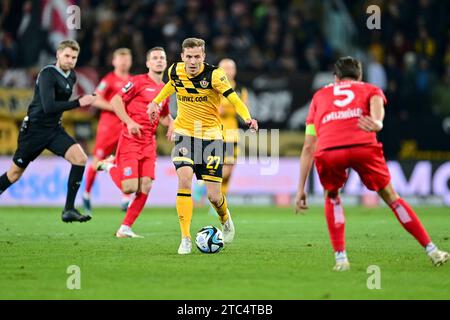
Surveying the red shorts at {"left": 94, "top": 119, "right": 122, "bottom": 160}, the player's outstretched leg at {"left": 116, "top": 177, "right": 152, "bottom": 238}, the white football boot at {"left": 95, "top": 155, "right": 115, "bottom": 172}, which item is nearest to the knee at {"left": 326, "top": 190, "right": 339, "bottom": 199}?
the player's outstretched leg at {"left": 116, "top": 177, "right": 152, "bottom": 238}

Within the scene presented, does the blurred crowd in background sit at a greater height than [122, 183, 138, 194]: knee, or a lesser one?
greater

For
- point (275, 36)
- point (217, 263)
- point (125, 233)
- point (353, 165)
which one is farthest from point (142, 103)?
point (275, 36)

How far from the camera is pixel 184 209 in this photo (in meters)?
10.3

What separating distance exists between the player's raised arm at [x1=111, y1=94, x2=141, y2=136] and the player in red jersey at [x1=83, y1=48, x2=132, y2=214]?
338 centimetres

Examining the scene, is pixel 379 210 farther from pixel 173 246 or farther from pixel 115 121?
pixel 173 246

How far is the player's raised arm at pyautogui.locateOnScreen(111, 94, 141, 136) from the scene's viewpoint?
11.9 metres

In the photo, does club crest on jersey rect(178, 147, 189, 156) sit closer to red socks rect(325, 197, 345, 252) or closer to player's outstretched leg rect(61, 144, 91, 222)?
red socks rect(325, 197, 345, 252)

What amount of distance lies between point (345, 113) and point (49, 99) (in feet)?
17.3

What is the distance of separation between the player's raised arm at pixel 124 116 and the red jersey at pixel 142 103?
0.25 m

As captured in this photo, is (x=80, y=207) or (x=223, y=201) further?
(x=80, y=207)

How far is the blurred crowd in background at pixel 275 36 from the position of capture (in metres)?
20.8

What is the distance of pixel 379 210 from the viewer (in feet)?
61.1
